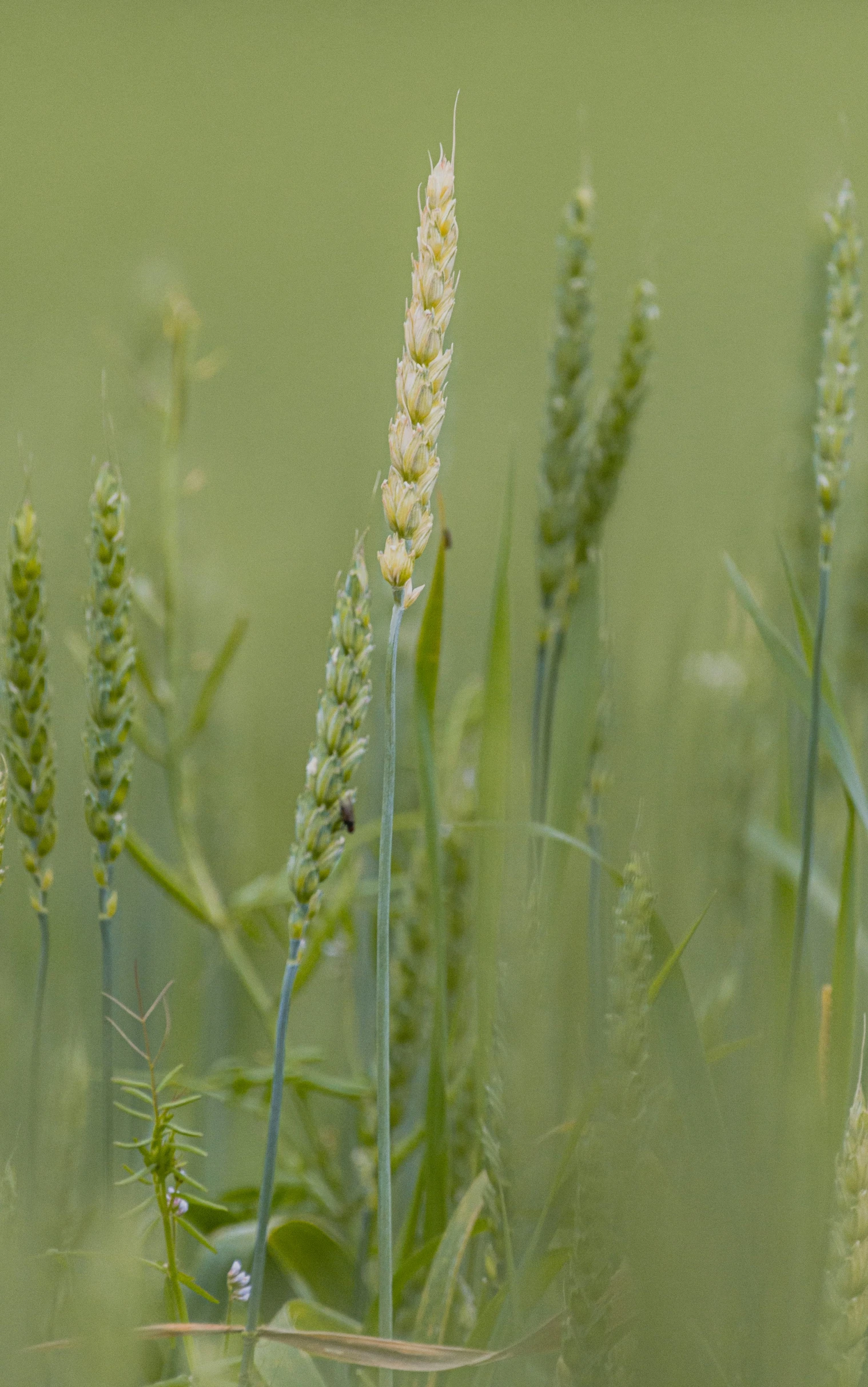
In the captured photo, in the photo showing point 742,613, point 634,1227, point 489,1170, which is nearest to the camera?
point 634,1227

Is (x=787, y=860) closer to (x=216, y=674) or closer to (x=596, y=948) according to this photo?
(x=596, y=948)

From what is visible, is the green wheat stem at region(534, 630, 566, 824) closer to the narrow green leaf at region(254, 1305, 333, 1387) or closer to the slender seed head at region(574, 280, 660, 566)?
the slender seed head at region(574, 280, 660, 566)

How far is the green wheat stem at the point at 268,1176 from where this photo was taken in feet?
1.00

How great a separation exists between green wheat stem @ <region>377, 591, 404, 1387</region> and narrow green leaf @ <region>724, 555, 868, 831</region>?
166 millimetres

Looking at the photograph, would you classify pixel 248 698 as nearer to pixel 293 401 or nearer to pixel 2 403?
pixel 2 403

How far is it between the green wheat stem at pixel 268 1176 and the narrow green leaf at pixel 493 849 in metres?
0.13

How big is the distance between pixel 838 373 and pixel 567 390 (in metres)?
0.12

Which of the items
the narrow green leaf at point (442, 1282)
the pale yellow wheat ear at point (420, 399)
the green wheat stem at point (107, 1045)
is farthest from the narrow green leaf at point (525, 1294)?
the pale yellow wheat ear at point (420, 399)

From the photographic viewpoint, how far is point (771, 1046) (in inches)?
16.7

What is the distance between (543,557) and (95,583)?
20cm

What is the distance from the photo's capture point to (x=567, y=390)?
50cm

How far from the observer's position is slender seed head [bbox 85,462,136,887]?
1.23 ft

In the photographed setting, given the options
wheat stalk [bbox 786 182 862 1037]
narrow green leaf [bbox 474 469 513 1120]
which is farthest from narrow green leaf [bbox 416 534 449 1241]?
wheat stalk [bbox 786 182 862 1037]

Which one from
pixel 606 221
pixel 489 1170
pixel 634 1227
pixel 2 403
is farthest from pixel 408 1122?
pixel 606 221
